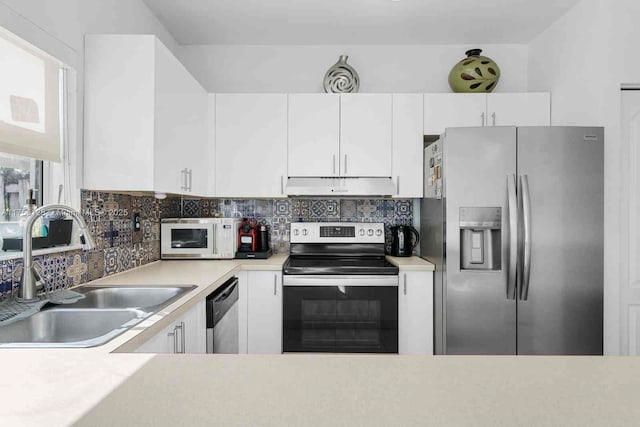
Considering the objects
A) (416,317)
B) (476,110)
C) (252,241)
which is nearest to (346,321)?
(416,317)

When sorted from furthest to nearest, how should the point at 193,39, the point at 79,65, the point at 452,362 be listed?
1. the point at 193,39
2. the point at 79,65
3. the point at 452,362

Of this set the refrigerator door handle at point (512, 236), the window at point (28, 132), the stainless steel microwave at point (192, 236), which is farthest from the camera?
the stainless steel microwave at point (192, 236)

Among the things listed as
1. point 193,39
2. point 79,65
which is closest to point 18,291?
point 79,65

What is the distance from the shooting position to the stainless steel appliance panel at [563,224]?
2215 mm

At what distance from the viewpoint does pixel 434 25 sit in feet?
9.15

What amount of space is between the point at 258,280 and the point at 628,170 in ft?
7.83

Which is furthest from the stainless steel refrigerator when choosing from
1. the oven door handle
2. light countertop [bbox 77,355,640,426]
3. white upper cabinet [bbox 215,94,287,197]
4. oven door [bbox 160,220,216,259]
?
oven door [bbox 160,220,216,259]

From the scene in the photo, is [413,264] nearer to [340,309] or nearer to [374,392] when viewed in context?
[340,309]

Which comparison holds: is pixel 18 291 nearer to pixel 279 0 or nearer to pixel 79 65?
pixel 79 65

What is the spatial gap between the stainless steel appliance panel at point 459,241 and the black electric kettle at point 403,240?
0.68 m

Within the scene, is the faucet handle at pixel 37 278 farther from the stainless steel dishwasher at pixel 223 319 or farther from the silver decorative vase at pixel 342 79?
the silver decorative vase at pixel 342 79

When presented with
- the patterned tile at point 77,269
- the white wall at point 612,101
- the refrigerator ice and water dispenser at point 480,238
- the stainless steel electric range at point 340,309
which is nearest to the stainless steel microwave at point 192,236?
the stainless steel electric range at point 340,309

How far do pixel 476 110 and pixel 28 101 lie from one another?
8.80ft

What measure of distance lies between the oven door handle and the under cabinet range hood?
625 millimetres
